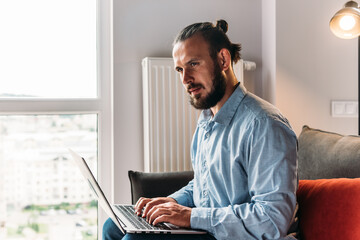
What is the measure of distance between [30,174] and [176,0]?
1248 millimetres

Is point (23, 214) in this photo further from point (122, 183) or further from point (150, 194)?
point (150, 194)

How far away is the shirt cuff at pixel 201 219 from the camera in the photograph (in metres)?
1.17

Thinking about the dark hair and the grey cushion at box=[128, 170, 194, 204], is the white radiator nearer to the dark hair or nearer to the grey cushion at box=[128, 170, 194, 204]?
the grey cushion at box=[128, 170, 194, 204]

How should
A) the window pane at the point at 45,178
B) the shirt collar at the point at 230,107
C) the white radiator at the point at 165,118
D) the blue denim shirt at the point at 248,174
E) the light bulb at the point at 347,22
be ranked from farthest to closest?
the window pane at the point at 45,178, the white radiator at the point at 165,118, the light bulb at the point at 347,22, the shirt collar at the point at 230,107, the blue denim shirt at the point at 248,174

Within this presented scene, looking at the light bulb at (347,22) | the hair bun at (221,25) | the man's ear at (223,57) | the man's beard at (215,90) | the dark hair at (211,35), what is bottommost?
the man's beard at (215,90)

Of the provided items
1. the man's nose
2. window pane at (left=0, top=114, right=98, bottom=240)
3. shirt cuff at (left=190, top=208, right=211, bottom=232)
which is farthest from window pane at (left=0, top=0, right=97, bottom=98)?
shirt cuff at (left=190, top=208, right=211, bottom=232)

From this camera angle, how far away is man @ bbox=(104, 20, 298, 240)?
3.68ft

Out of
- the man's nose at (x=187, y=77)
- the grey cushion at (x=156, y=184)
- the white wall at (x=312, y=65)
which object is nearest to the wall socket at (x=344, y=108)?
the white wall at (x=312, y=65)

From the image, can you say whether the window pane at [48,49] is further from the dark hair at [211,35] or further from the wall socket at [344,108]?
the wall socket at [344,108]

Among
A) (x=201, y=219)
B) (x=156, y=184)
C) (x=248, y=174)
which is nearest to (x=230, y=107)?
(x=248, y=174)

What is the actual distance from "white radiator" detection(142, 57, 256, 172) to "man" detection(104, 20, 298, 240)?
0.70 m

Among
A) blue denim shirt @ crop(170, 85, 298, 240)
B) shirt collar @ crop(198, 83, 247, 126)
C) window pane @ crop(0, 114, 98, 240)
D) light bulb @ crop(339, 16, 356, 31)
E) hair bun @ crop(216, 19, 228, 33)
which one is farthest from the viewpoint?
window pane @ crop(0, 114, 98, 240)

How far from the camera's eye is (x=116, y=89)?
2.32m

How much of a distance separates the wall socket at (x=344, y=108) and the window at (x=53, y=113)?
125 centimetres
